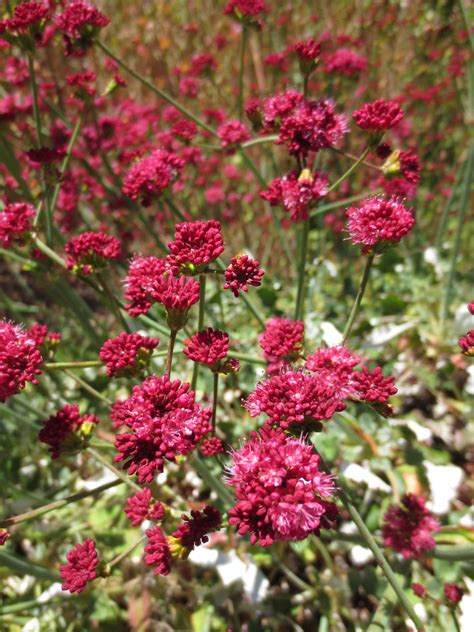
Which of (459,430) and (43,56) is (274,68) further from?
(43,56)

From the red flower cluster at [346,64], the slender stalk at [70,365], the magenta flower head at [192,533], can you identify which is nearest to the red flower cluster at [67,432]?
the slender stalk at [70,365]

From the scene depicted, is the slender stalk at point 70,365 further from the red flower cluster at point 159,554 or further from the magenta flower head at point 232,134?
the magenta flower head at point 232,134

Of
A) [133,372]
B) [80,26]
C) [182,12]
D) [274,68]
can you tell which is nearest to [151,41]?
[182,12]

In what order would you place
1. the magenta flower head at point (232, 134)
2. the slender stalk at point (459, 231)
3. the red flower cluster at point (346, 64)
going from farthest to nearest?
the red flower cluster at point (346, 64), the slender stalk at point (459, 231), the magenta flower head at point (232, 134)

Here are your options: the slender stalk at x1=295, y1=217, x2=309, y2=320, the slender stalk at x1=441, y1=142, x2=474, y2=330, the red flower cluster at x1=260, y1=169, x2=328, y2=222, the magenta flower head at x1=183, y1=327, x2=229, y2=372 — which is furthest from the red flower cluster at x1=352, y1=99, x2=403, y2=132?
the slender stalk at x1=441, y1=142, x2=474, y2=330

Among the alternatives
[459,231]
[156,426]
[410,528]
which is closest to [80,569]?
[156,426]

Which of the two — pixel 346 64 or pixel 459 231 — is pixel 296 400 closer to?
pixel 459 231
